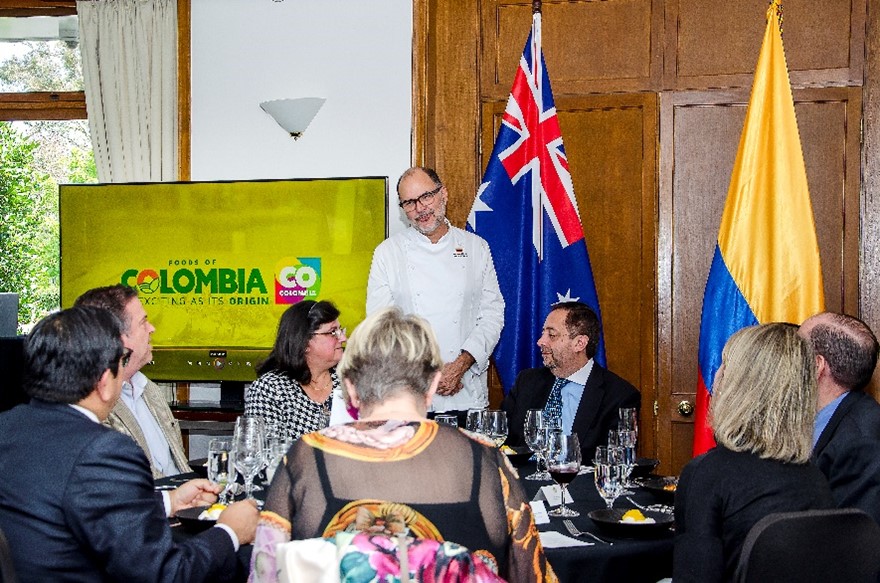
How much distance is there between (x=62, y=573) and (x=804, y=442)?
60.0 inches

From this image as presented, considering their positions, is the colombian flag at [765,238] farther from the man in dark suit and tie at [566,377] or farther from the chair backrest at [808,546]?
the chair backrest at [808,546]

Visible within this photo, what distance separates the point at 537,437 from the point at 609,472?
0.42 metres

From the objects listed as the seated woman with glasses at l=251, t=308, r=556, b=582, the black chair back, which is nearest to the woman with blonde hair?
the seated woman with glasses at l=251, t=308, r=556, b=582

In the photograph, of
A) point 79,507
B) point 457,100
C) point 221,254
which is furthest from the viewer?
point 221,254

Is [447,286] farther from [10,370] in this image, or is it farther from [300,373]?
[10,370]

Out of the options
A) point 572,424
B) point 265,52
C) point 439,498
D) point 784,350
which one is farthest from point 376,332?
point 265,52

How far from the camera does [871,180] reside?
15.7ft

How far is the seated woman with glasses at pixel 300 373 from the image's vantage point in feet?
11.7

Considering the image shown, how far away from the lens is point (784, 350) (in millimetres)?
2252

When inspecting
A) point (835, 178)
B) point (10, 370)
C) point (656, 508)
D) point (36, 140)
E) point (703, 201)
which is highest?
point (36, 140)

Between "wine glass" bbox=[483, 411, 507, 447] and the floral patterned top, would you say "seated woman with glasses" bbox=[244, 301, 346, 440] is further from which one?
the floral patterned top

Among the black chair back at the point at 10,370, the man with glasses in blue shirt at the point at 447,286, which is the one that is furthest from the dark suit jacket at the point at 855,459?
the black chair back at the point at 10,370

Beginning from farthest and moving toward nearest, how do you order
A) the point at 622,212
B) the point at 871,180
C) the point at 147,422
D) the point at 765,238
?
1. the point at 622,212
2. the point at 871,180
3. the point at 765,238
4. the point at 147,422

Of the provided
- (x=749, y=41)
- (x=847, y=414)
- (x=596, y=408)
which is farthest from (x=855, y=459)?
(x=749, y=41)
